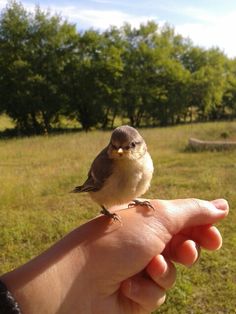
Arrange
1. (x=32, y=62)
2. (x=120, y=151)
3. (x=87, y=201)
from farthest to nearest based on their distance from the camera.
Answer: (x=32, y=62)
(x=87, y=201)
(x=120, y=151)

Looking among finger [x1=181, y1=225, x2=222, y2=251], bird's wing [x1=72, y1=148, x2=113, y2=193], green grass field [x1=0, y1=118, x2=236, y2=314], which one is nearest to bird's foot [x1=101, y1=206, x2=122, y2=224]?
bird's wing [x1=72, y1=148, x2=113, y2=193]

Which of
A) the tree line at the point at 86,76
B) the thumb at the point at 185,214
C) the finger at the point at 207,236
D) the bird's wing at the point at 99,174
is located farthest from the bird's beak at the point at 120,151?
the tree line at the point at 86,76

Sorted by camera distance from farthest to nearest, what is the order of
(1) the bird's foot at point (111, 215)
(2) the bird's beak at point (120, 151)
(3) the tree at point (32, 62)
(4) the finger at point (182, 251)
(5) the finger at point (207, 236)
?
1. (3) the tree at point (32, 62)
2. (5) the finger at point (207, 236)
3. (4) the finger at point (182, 251)
4. (1) the bird's foot at point (111, 215)
5. (2) the bird's beak at point (120, 151)

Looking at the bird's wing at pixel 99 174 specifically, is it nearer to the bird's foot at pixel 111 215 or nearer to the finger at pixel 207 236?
the bird's foot at pixel 111 215

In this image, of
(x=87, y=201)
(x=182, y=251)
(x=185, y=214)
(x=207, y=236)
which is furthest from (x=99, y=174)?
(x=87, y=201)

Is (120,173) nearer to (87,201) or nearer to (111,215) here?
(111,215)

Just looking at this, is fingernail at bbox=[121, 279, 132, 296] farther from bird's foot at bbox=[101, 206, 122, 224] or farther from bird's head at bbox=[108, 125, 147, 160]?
bird's head at bbox=[108, 125, 147, 160]
